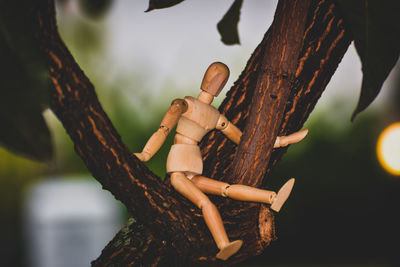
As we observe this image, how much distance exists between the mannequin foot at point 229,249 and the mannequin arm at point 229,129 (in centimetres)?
15

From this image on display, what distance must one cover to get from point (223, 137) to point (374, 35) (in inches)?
10.3

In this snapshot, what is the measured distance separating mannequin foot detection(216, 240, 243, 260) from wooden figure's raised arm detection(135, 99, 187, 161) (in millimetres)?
160

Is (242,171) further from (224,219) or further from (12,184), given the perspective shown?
(12,184)

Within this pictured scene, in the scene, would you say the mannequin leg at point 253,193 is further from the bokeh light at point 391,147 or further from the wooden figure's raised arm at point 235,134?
the bokeh light at point 391,147

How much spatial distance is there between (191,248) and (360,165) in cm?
344

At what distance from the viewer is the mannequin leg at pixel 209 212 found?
59cm

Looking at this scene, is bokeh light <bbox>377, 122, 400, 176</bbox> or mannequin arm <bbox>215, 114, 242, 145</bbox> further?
bokeh light <bbox>377, 122, 400, 176</bbox>

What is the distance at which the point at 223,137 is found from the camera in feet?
2.31

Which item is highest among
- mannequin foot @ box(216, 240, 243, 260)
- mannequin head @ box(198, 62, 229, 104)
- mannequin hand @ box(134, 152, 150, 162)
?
mannequin head @ box(198, 62, 229, 104)

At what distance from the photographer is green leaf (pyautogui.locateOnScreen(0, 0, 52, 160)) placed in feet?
1.36

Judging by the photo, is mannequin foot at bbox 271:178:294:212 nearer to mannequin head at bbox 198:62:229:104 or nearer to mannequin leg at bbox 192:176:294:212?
mannequin leg at bbox 192:176:294:212

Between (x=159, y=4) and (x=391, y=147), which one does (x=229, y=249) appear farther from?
(x=391, y=147)

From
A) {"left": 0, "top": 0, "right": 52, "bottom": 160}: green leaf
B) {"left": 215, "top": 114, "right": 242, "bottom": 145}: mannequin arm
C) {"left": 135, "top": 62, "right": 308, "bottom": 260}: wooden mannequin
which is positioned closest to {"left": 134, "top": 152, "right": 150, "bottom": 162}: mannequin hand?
{"left": 135, "top": 62, "right": 308, "bottom": 260}: wooden mannequin

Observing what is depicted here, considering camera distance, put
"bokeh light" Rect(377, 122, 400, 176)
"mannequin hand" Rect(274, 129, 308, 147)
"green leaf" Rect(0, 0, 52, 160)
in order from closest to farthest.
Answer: "green leaf" Rect(0, 0, 52, 160)
"mannequin hand" Rect(274, 129, 308, 147)
"bokeh light" Rect(377, 122, 400, 176)
